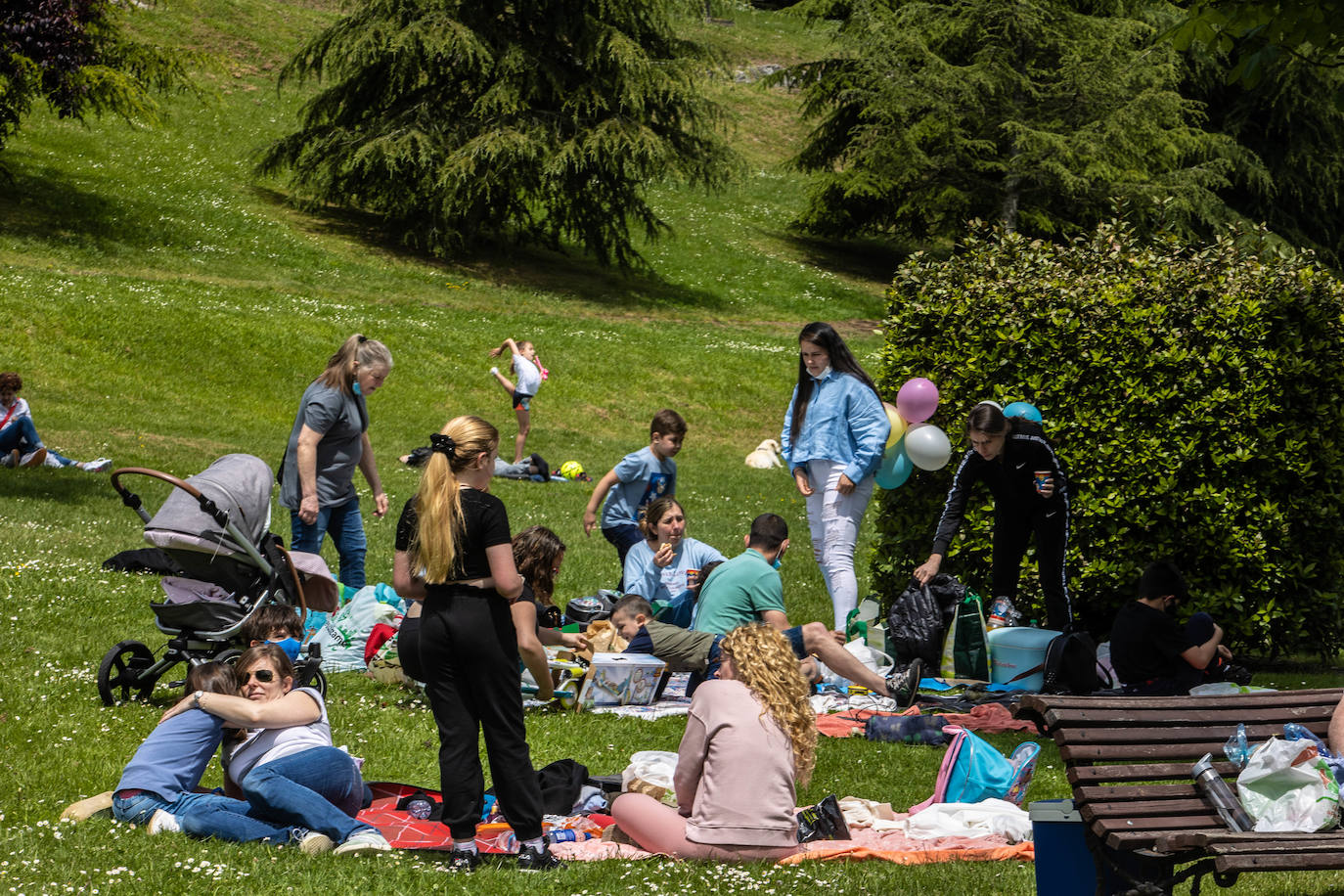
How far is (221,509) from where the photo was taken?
7.15 meters

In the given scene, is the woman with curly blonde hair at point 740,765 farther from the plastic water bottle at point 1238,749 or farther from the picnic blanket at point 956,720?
the picnic blanket at point 956,720

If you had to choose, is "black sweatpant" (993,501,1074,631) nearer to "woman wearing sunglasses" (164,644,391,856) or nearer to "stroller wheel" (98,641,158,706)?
"woman wearing sunglasses" (164,644,391,856)

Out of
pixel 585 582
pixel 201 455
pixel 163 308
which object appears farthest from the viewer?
pixel 163 308

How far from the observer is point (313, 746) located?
529 centimetres

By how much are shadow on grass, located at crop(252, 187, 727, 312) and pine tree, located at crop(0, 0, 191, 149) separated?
21.6 ft

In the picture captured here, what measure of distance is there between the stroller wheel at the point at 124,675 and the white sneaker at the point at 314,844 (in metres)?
2.34

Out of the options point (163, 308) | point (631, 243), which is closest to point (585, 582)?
point (163, 308)

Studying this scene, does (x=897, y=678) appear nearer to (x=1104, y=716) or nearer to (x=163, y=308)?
(x=1104, y=716)

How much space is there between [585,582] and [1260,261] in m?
5.88

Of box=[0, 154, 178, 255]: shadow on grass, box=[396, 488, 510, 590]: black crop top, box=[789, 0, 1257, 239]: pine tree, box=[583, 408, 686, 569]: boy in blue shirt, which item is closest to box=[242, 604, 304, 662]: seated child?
box=[396, 488, 510, 590]: black crop top

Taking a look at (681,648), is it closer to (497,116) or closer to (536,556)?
(536,556)

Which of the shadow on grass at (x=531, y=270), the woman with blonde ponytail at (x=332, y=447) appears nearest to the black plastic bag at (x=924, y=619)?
the woman with blonde ponytail at (x=332, y=447)

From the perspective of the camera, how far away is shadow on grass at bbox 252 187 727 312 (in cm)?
2953

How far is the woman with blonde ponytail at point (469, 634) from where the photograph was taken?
4.74 m
